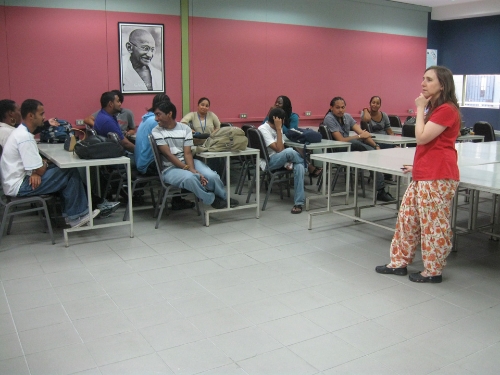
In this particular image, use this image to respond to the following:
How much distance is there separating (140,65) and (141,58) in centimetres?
10

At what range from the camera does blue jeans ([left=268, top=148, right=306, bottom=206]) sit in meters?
5.48

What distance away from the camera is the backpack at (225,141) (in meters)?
4.98

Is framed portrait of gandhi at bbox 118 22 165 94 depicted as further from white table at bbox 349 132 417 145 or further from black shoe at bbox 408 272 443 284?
black shoe at bbox 408 272 443 284

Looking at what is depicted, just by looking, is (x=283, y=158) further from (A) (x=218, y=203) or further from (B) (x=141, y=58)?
(B) (x=141, y=58)

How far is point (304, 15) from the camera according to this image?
830cm

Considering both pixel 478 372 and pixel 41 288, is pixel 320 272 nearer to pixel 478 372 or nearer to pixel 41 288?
pixel 478 372

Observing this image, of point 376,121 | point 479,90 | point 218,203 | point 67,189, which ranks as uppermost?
point 479,90

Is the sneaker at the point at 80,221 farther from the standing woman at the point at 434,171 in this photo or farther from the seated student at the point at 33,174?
the standing woman at the point at 434,171

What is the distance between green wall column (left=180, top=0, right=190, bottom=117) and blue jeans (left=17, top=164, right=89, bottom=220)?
3.21 m

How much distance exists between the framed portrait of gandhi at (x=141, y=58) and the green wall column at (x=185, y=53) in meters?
0.32

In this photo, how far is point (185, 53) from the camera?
7.28 metres

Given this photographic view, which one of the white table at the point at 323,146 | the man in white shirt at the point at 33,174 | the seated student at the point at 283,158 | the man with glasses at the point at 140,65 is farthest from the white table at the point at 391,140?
the man in white shirt at the point at 33,174

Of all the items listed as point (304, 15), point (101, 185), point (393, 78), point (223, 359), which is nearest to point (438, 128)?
point (223, 359)

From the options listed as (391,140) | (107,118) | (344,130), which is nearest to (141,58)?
(107,118)
